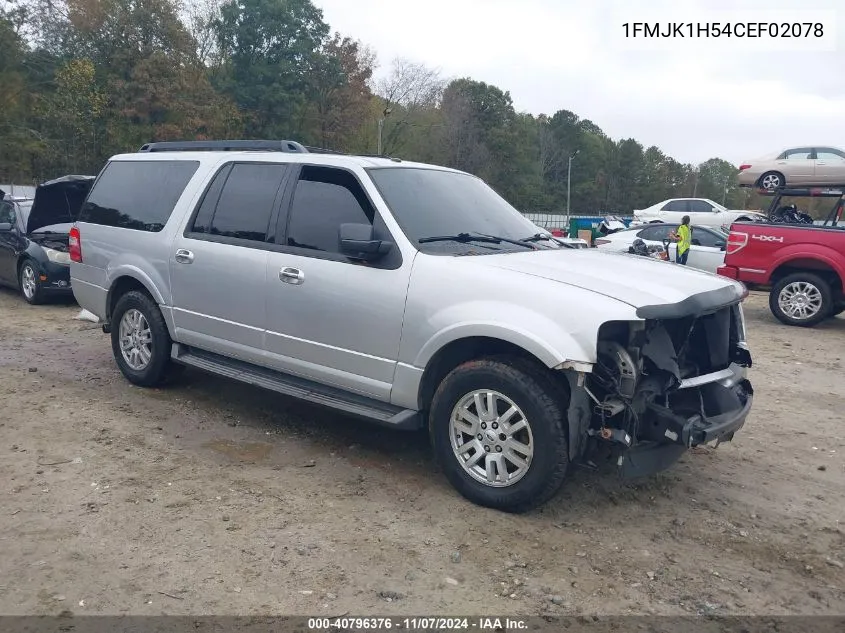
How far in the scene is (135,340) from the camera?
20.7 ft

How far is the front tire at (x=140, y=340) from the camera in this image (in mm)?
6039

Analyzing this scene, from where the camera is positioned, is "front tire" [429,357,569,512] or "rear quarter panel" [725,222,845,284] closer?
"front tire" [429,357,569,512]

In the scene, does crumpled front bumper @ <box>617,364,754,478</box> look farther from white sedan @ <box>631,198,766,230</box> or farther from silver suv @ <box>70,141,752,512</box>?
white sedan @ <box>631,198,766,230</box>

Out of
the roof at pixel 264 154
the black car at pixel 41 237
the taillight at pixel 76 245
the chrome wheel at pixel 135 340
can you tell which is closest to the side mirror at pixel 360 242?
the roof at pixel 264 154

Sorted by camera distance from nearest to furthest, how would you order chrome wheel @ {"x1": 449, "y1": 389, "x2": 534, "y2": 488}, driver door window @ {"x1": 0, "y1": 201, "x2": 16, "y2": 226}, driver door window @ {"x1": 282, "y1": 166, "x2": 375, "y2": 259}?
chrome wheel @ {"x1": 449, "y1": 389, "x2": 534, "y2": 488}, driver door window @ {"x1": 282, "y1": 166, "x2": 375, "y2": 259}, driver door window @ {"x1": 0, "y1": 201, "x2": 16, "y2": 226}

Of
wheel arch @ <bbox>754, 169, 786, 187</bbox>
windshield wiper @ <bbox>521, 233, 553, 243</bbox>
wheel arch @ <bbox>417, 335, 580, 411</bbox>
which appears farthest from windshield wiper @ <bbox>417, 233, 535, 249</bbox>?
wheel arch @ <bbox>754, 169, 786, 187</bbox>

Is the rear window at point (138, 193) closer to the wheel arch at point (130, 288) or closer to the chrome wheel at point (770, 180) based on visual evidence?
the wheel arch at point (130, 288)

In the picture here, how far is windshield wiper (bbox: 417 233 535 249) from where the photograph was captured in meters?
4.64

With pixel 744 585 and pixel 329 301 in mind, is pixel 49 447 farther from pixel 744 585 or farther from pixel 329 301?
pixel 744 585

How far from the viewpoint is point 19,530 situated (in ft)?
12.5

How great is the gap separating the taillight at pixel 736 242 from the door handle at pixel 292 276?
27.1 feet

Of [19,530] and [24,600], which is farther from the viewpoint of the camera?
[19,530]

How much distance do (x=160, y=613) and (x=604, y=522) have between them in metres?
2.34

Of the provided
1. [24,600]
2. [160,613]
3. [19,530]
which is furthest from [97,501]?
[160,613]
